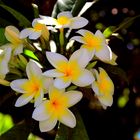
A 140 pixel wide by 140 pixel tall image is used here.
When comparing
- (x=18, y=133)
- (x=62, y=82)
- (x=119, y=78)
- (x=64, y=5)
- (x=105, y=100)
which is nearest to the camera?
(x=62, y=82)

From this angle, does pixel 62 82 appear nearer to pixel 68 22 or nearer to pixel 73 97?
pixel 73 97

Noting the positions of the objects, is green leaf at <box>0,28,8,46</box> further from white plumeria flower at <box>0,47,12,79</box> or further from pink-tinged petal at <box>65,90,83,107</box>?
pink-tinged petal at <box>65,90,83,107</box>

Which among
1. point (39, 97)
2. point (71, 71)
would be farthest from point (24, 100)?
point (71, 71)

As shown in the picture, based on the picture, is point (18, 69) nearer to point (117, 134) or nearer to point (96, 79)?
point (96, 79)

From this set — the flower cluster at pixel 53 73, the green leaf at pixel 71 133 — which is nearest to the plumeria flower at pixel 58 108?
the flower cluster at pixel 53 73

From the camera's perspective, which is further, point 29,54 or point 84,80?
point 29,54

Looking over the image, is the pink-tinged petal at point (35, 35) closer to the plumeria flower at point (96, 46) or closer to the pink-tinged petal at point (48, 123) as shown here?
the plumeria flower at point (96, 46)

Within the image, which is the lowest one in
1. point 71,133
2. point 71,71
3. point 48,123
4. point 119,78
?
point 119,78
